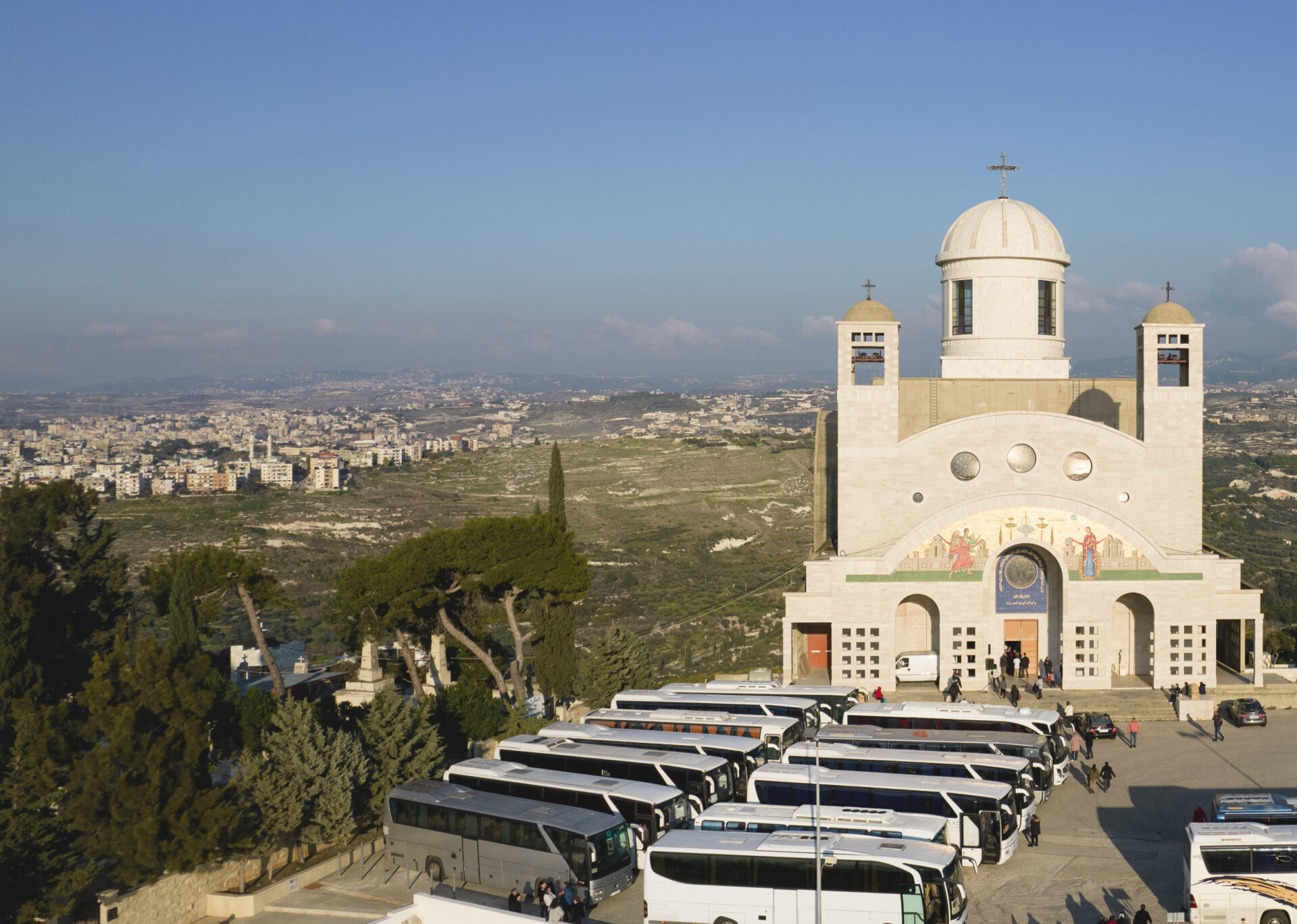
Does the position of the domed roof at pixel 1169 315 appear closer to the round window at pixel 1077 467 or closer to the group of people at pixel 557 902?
the round window at pixel 1077 467

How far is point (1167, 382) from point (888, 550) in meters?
10.2

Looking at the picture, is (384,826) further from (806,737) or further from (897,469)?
(897,469)

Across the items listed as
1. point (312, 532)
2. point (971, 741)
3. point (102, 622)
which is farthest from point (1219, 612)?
point (312, 532)

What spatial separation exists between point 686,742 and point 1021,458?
15368 millimetres

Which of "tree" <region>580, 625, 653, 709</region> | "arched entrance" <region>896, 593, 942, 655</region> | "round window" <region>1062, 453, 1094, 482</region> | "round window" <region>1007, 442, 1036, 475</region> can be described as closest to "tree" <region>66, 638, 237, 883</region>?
"tree" <region>580, 625, 653, 709</region>

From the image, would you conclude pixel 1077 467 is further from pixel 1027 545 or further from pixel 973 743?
pixel 973 743

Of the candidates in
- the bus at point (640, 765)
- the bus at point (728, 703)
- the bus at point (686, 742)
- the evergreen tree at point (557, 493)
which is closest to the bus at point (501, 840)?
the bus at point (640, 765)

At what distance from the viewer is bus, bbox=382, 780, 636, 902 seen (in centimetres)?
2066

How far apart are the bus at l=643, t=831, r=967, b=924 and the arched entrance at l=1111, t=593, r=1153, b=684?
64.0 feet

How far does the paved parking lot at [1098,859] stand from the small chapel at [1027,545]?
Result: 5.62 meters

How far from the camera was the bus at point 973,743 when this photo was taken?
2564cm

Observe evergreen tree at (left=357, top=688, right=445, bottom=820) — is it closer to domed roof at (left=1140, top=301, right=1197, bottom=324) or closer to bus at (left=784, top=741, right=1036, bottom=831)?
bus at (left=784, top=741, right=1036, bottom=831)

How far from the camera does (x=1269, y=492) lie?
310 ft

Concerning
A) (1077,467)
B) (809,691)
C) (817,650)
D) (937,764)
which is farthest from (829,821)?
(1077,467)
